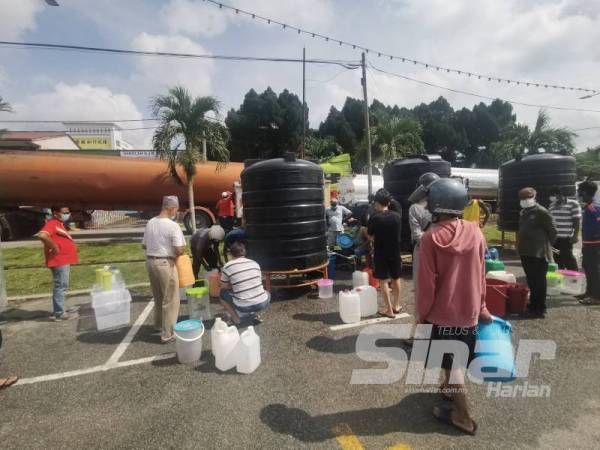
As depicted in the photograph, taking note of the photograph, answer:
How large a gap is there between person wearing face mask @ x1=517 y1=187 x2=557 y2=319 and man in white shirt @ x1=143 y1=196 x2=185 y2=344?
491 cm

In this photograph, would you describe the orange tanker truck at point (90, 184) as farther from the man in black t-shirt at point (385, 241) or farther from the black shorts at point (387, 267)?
the black shorts at point (387, 267)

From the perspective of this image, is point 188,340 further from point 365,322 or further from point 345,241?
point 345,241

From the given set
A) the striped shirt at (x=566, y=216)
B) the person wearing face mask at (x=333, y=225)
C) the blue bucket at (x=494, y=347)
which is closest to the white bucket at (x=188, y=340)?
the blue bucket at (x=494, y=347)

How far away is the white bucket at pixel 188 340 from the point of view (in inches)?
157

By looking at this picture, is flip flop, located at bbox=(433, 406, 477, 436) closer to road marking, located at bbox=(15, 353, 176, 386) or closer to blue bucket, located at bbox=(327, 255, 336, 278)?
road marking, located at bbox=(15, 353, 176, 386)

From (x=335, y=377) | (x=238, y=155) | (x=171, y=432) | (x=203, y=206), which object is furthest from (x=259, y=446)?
(x=238, y=155)

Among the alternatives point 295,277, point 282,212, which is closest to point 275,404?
point 282,212

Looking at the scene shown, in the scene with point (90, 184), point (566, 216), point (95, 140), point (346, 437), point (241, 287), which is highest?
point (95, 140)

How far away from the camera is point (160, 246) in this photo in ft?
15.0

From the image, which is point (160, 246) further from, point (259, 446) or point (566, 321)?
point (566, 321)

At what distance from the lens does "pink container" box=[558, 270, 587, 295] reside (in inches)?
234

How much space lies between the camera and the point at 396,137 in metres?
21.6

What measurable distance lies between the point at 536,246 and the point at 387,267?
2.14 m

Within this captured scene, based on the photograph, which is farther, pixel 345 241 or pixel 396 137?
pixel 396 137
